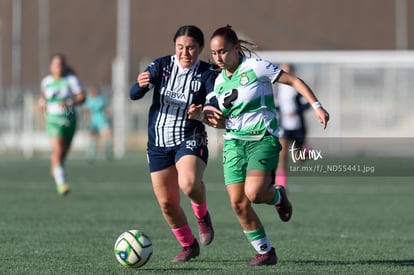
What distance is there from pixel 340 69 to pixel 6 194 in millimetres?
20569

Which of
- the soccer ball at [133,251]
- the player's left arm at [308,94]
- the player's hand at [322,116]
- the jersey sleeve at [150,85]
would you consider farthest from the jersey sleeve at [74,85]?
the player's hand at [322,116]

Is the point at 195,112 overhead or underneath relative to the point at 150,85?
underneath

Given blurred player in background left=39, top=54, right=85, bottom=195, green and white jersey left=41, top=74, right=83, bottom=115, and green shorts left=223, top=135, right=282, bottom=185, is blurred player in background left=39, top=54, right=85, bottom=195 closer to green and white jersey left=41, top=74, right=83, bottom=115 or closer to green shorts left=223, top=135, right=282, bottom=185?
green and white jersey left=41, top=74, right=83, bottom=115

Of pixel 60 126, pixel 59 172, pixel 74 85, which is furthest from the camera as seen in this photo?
pixel 74 85

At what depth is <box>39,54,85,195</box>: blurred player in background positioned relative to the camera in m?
15.6

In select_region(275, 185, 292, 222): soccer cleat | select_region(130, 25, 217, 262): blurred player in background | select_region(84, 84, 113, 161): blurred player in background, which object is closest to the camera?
select_region(130, 25, 217, 262): blurred player in background

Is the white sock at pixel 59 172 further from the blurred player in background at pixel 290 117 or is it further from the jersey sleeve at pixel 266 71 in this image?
the jersey sleeve at pixel 266 71

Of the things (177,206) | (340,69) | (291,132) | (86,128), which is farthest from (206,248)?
(86,128)

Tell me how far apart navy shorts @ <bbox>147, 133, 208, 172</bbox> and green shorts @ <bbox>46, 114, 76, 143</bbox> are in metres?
7.46

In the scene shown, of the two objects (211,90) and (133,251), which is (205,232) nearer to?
(133,251)

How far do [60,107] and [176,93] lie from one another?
781 cm

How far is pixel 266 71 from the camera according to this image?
8008 millimetres

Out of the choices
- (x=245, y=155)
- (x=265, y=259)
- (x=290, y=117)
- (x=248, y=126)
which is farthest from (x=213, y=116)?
(x=290, y=117)

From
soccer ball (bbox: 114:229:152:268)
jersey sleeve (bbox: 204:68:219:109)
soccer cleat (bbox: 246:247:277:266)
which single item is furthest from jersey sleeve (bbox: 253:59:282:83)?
soccer ball (bbox: 114:229:152:268)
